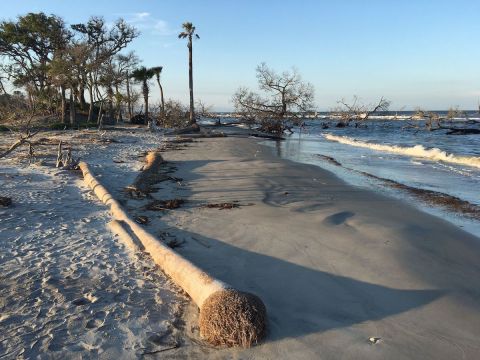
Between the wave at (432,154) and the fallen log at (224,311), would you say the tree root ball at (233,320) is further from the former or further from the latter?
the wave at (432,154)

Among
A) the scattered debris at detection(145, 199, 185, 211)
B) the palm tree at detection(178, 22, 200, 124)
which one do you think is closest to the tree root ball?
the scattered debris at detection(145, 199, 185, 211)

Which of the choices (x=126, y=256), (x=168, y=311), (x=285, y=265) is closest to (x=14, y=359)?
(x=168, y=311)

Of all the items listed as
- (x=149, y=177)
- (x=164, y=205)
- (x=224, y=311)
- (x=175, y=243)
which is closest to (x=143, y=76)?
(x=149, y=177)

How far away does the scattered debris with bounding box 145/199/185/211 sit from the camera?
7812 millimetres

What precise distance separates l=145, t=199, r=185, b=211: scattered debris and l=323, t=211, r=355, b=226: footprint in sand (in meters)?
2.77

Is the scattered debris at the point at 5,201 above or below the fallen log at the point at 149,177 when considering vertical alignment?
above

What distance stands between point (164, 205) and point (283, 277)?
12.4 ft

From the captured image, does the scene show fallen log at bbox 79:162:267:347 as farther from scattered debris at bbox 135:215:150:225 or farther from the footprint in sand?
the footprint in sand

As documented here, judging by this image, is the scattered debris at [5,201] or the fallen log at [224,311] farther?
the scattered debris at [5,201]

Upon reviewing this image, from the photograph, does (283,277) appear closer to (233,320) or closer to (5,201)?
(233,320)

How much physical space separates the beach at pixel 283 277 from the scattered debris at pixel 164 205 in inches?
4.9

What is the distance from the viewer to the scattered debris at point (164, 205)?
25.6ft

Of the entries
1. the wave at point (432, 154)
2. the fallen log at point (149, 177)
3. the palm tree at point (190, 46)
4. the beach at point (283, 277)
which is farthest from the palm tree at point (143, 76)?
the beach at point (283, 277)

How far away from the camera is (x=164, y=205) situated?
26.2 feet
